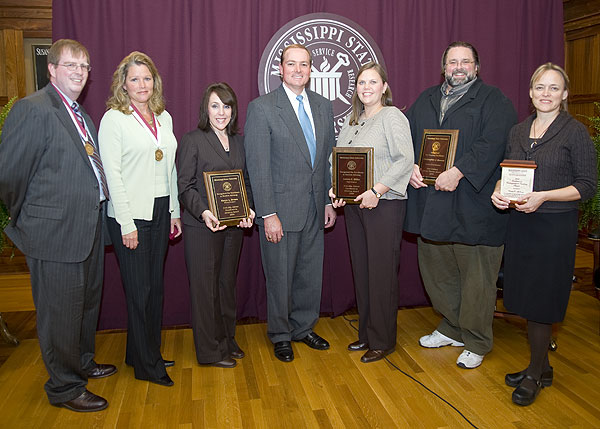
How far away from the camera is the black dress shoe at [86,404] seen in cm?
278

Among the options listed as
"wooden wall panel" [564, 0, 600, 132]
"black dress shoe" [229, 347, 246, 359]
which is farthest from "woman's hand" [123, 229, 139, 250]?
"wooden wall panel" [564, 0, 600, 132]

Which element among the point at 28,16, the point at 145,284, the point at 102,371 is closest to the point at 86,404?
the point at 102,371

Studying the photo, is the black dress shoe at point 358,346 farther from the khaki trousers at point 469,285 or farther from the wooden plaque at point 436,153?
the wooden plaque at point 436,153

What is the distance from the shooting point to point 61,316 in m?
2.70

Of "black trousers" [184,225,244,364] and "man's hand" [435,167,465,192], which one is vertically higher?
Result: "man's hand" [435,167,465,192]

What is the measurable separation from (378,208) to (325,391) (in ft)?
3.62

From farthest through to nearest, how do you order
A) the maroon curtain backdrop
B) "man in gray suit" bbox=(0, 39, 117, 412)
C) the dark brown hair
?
the maroon curtain backdrop < the dark brown hair < "man in gray suit" bbox=(0, 39, 117, 412)

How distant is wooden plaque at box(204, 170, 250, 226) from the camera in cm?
298

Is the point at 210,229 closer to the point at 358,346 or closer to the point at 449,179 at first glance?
the point at 358,346

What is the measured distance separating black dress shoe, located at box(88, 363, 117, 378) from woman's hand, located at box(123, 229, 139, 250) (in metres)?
0.86

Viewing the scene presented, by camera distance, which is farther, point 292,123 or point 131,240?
point 292,123

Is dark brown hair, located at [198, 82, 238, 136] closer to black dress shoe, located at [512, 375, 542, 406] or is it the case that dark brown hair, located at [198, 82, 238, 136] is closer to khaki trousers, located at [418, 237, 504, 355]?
khaki trousers, located at [418, 237, 504, 355]

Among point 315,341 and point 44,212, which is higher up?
point 44,212

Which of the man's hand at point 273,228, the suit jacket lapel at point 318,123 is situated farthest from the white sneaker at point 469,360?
the suit jacket lapel at point 318,123
